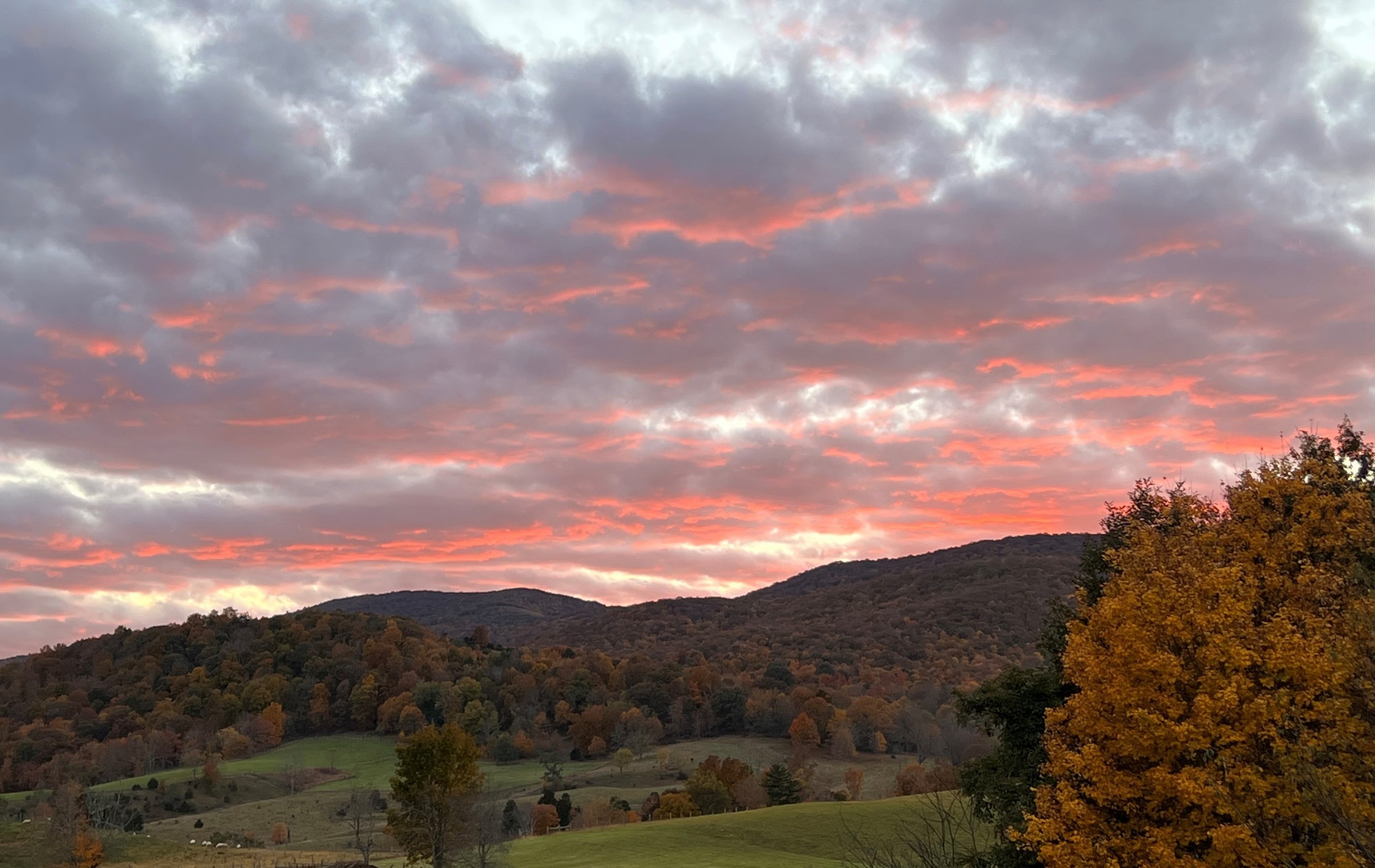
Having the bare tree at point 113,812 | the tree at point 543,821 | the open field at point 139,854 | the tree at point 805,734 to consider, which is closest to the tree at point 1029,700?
the open field at point 139,854

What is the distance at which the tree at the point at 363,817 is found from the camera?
10725 cm

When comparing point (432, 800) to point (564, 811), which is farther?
point (564, 811)

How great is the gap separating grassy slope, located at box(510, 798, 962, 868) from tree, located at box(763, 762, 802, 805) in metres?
23.3

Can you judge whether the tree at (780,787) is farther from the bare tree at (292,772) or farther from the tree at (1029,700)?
the bare tree at (292,772)

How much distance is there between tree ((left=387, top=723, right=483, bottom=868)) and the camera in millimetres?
68562

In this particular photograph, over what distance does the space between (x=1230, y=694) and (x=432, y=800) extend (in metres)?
57.3

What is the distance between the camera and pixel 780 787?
110938mm

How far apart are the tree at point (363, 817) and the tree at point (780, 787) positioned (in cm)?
4356

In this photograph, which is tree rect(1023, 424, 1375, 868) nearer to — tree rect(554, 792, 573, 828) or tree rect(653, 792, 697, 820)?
tree rect(653, 792, 697, 820)

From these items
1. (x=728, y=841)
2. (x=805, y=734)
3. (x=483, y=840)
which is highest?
(x=483, y=840)

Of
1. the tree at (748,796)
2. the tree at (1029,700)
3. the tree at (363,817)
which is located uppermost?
the tree at (1029,700)

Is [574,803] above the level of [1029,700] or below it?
below

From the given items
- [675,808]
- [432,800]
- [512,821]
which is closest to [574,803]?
[512,821]

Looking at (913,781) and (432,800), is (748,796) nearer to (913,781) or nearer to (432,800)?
(913,781)
